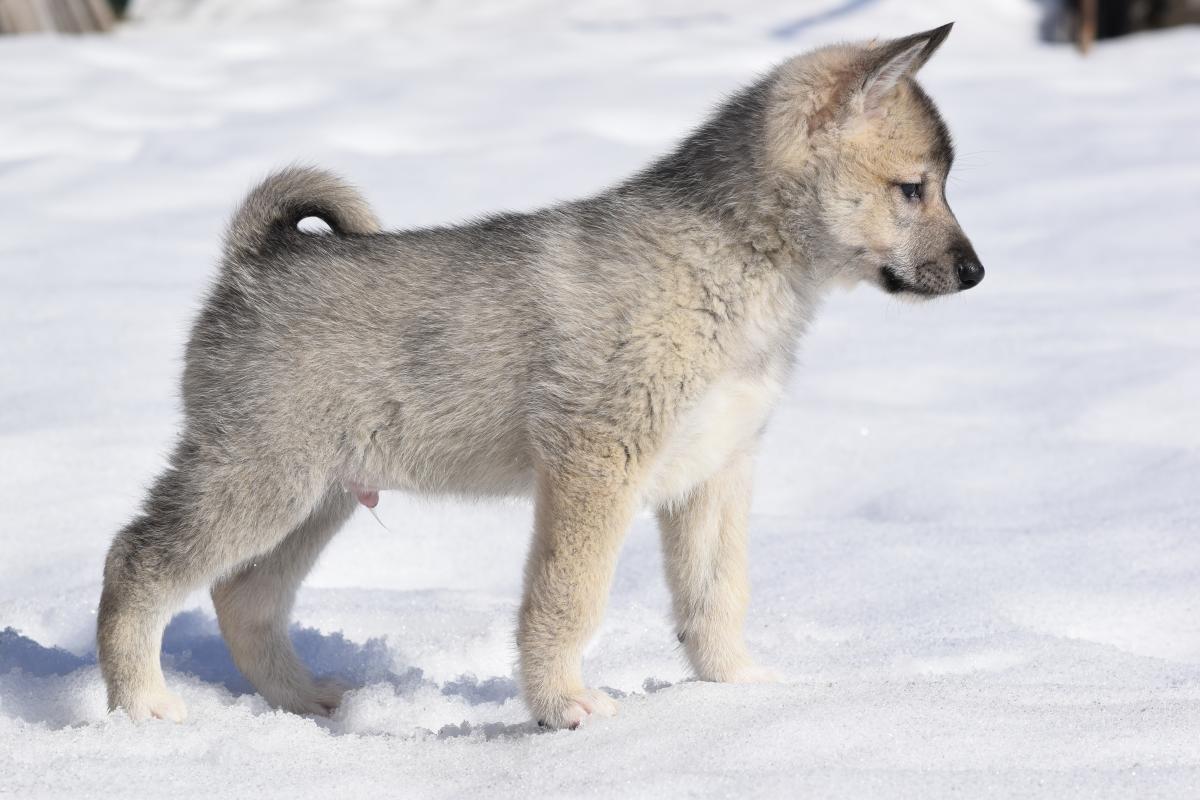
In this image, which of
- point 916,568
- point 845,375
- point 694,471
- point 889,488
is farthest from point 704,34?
point 694,471

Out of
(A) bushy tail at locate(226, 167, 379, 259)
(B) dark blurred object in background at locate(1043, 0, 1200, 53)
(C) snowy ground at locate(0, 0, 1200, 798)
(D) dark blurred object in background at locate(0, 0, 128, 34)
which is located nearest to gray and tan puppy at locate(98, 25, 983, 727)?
(A) bushy tail at locate(226, 167, 379, 259)

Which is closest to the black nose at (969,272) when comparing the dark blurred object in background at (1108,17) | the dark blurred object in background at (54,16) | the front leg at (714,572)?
the front leg at (714,572)

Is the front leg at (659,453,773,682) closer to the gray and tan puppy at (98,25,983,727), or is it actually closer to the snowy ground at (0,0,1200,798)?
the gray and tan puppy at (98,25,983,727)

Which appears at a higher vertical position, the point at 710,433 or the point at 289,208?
the point at 289,208

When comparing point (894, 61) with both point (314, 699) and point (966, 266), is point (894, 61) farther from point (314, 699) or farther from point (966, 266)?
point (314, 699)

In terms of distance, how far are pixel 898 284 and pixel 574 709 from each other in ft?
4.10

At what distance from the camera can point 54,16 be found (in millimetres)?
10883

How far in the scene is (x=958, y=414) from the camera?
555 cm

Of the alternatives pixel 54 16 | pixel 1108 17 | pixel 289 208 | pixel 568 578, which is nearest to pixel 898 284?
pixel 568 578

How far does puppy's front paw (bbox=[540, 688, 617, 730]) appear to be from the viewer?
313 centimetres

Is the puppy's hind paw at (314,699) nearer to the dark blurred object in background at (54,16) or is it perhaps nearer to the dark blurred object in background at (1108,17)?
the dark blurred object in background at (1108,17)

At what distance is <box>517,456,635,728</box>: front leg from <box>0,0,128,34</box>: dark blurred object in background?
344 inches

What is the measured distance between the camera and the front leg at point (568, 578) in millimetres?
3152

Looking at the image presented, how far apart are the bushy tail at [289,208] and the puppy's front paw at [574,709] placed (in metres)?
1.36
